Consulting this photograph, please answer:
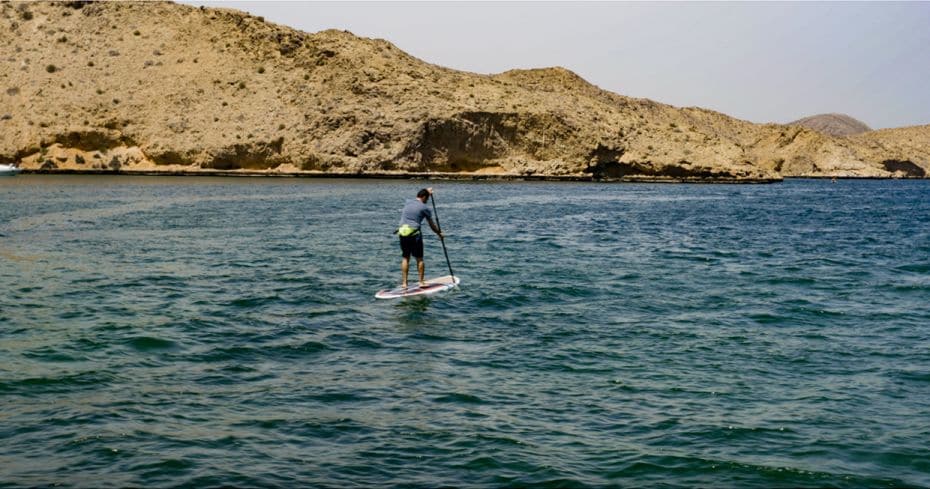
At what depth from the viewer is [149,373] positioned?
1062 cm

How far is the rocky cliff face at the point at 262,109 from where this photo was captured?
3553 inches

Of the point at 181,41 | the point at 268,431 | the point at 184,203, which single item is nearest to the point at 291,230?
the point at 184,203

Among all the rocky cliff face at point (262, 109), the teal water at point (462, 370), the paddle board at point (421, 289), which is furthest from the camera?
the rocky cliff face at point (262, 109)

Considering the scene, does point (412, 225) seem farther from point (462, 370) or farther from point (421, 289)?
point (462, 370)

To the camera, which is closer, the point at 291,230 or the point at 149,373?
the point at 149,373

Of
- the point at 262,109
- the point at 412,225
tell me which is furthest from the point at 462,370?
the point at 262,109

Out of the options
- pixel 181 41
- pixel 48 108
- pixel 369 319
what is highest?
pixel 181 41

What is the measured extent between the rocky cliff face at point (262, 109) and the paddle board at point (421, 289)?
75991mm

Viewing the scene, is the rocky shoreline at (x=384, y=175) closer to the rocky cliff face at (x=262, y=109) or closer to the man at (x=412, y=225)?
the rocky cliff face at (x=262, y=109)

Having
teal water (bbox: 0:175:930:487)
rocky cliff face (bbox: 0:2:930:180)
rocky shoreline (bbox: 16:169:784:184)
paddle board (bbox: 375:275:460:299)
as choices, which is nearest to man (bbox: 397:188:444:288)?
paddle board (bbox: 375:275:460:299)

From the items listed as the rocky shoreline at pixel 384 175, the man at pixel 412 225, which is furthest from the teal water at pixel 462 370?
the rocky shoreline at pixel 384 175

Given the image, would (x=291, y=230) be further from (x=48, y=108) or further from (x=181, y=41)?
(x=181, y=41)

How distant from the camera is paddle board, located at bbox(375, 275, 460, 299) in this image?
55.7ft

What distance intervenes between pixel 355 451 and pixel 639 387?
12.6 ft
